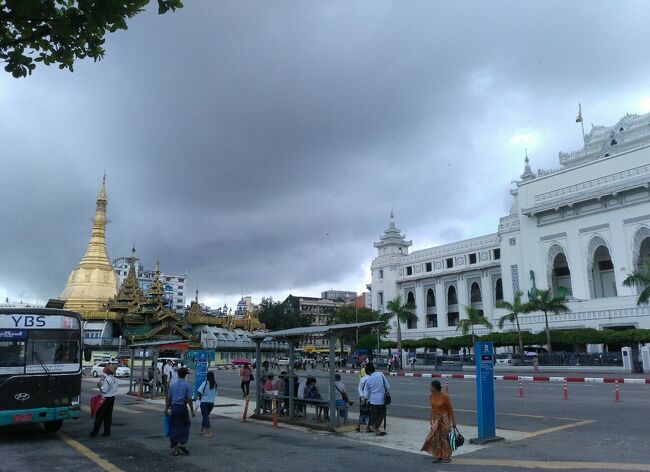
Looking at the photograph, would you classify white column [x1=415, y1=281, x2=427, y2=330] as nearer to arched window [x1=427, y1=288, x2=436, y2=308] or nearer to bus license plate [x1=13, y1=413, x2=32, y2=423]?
arched window [x1=427, y1=288, x2=436, y2=308]

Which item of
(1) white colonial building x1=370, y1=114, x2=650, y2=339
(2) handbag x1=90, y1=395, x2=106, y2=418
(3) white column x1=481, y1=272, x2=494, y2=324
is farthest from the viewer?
(3) white column x1=481, y1=272, x2=494, y2=324

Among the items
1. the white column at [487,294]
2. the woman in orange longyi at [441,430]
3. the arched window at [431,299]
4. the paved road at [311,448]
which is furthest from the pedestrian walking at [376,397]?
the arched window at [431,299]

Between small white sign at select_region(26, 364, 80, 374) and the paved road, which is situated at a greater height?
small white sign at select_region(26, 364, 80, 374)

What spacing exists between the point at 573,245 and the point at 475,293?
2089cm

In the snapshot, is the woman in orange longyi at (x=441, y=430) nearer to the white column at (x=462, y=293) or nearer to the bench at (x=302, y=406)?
the bench at (x=302, y=406)

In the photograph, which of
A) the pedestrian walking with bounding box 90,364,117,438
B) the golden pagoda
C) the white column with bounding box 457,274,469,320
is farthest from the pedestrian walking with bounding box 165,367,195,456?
the white column with bounding box 457,274,469,320

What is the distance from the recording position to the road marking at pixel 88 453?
8.83m

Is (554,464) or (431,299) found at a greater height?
(431,299)

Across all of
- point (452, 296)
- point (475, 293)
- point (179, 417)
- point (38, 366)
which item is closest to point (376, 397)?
point (179, 417)

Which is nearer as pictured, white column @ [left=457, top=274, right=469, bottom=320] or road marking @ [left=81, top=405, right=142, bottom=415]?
road marking @ [left=81, top=405, right=142, bottom=415]

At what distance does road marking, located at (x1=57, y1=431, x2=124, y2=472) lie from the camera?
29.0ft

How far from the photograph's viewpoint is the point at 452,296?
7638cm

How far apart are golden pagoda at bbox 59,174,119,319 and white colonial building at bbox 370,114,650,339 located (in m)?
40.5

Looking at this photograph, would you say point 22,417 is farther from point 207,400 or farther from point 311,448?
point 311,448
